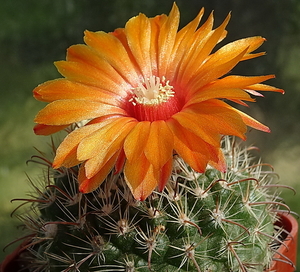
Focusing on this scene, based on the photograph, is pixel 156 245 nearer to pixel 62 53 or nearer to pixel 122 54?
pixel 122 54

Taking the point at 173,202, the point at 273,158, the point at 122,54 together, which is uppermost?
the point at 122,54

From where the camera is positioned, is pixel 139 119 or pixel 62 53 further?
pixel 62 53

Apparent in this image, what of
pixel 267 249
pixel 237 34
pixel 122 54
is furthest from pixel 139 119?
pixel 237 34

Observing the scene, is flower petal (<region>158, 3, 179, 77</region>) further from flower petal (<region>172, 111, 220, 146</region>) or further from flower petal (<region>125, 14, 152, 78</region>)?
flower petal (<region>172, 111, 220, 146</region>)

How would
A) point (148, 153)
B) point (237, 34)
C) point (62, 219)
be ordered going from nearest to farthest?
point (148, 153), point (62, 219), point (237, 34)

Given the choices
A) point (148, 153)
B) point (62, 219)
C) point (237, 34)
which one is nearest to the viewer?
point (148, 153)

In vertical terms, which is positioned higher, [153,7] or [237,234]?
[153,7]

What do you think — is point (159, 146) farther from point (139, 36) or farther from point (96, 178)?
point (139, 36)
